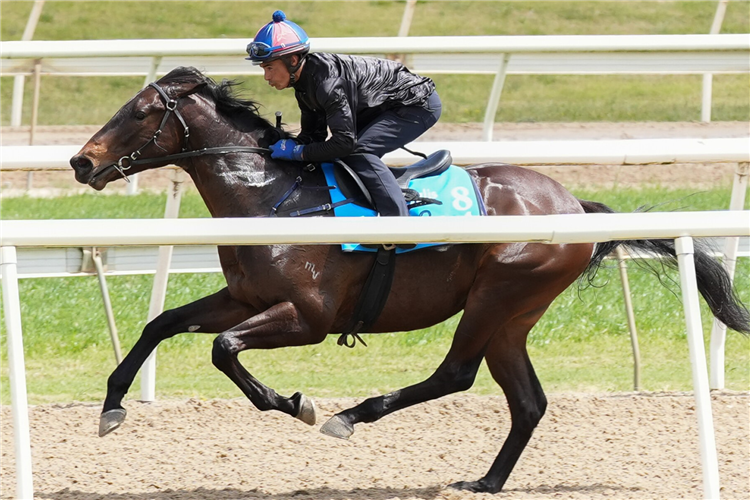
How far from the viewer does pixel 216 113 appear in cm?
472

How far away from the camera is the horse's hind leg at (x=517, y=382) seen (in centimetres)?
460

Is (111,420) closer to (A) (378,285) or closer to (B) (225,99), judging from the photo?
(A) (378,285)

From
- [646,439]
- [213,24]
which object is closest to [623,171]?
[646,439]

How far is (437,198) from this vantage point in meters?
4.56

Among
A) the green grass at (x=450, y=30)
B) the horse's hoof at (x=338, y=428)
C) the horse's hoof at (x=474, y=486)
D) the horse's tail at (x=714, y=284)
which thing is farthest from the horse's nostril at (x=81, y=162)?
the green grass at (x=450, y=30)

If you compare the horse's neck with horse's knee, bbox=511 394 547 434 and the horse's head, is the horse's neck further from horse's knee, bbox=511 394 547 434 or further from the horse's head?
horse's knee, bbox=511 394 547 434

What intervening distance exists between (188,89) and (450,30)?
10900 millimetres

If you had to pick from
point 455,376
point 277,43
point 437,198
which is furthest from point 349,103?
point 455,376

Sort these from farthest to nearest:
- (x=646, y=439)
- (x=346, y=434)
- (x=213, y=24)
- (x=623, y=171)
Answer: (x=213, y=24)
(x=623, y=171)
(x=646, y=439)
(x=346, y=434)

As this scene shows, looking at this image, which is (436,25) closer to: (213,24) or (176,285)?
(213,24)

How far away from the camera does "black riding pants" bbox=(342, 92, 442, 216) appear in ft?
14.5

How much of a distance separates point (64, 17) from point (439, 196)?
40.2 ft

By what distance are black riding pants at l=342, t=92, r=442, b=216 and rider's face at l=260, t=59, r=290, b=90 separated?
381 mm

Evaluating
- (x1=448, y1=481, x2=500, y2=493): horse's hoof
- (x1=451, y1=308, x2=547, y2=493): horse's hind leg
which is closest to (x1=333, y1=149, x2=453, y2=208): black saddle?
(x1=451, y1=308, x2=547, y2=493): horse's hind leg
